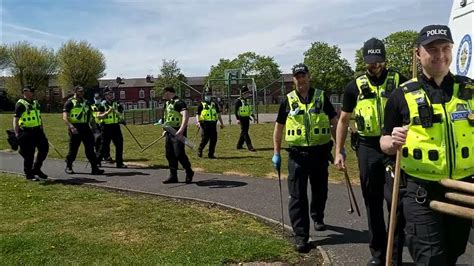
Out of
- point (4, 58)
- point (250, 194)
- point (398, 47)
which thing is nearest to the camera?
point (250, 194)

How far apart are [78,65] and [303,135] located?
70.0 meters

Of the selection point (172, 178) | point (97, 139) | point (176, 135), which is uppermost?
point (176, 135)

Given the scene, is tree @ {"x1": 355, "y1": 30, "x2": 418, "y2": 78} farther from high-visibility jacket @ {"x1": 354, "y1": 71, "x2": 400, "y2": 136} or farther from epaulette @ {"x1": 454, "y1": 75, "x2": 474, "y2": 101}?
epaulette @ {"x1": 454, "y1": 75, "x2": 474, "y2": 101}

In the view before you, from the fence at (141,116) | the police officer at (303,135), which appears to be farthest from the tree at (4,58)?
the police officer at (303,135)

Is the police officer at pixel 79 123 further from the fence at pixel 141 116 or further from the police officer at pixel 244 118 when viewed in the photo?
the fence at pixel 141 116

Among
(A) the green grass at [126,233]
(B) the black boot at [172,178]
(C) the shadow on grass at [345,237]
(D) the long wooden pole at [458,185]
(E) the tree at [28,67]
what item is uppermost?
(E) the tree at [28,67]

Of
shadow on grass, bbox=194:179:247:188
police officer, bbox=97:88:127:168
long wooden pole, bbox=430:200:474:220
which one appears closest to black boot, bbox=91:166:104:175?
police officer, bbox=97:88:127:168

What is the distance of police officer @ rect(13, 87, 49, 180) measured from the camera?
33.4 feet

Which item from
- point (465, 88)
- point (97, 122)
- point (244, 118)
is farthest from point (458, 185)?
point (244, 118)

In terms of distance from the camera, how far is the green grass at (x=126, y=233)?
17.2 ft

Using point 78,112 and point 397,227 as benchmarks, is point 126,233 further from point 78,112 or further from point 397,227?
point 78,112

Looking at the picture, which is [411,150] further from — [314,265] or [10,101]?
[10,101]

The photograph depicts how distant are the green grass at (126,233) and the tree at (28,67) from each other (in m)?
65.0

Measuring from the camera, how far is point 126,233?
6.25 m
